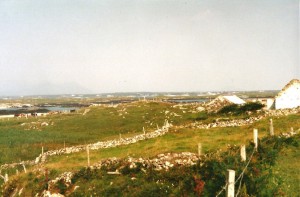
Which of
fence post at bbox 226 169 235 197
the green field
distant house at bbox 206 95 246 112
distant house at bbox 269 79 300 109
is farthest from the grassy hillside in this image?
fence post at bbox 226 169 235 197

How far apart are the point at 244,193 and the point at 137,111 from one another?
239ft

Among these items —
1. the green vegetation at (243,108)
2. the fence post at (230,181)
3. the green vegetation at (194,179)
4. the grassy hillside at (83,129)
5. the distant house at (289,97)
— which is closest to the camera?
the fence post at (230,181)

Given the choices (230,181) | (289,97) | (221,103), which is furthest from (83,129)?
(230,181)

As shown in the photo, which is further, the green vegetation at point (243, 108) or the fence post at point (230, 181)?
the green vegetation at point (243, 108)

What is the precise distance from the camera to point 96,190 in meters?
24.3

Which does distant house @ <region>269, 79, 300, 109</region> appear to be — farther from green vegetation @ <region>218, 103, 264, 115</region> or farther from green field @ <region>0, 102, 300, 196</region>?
green field @ <region>0, 102, 300, 196</region>

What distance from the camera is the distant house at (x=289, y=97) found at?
48.7 m

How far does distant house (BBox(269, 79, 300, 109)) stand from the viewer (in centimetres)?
4869

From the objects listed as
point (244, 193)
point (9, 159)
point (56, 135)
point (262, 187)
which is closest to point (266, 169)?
point (262, 187)

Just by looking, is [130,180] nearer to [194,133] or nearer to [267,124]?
[194,133]

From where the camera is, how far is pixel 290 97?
49.2 m

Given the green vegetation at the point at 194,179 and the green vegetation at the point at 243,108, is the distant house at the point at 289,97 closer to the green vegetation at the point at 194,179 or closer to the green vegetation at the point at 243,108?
the green vegetation at the point at 243,108

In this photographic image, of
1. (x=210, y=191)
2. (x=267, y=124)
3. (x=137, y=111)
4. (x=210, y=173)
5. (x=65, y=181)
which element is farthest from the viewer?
(x=137, y=111)

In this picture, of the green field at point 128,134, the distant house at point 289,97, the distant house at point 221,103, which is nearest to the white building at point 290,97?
the distant house at point 289,97
